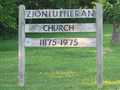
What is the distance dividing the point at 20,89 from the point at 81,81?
72.1 inches

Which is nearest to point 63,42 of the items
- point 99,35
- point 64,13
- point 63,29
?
point 63,29

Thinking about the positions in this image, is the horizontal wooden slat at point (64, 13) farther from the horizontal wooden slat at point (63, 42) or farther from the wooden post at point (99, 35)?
the horizontal wooden slat at point (63, 42)

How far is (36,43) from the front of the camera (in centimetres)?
717

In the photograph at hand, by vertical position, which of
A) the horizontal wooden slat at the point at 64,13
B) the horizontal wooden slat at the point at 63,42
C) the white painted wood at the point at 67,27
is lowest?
the horizontal wooden slat at the point at 63,42

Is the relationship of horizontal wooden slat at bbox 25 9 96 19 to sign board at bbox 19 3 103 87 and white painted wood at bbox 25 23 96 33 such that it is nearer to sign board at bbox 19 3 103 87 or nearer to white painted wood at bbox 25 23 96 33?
sign board at bbox 19 3 103 87

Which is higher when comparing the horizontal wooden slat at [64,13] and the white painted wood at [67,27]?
the horizontal wooden slat at [64,13]

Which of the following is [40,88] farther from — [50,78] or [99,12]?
[99,12]

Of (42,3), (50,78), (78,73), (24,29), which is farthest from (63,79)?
(42,3)

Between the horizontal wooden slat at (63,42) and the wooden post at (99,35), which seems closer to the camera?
the wooden post at (99,35)

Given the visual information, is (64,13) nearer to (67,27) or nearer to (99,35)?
(67,27)

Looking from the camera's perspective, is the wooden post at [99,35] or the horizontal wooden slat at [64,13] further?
the horizontal wooden slat at [64,13]

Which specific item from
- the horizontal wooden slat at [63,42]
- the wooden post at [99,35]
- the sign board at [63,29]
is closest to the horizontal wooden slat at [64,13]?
the sign board at [63,29]

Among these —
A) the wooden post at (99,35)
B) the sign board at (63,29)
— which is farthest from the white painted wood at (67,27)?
the wooden post at (99,35)

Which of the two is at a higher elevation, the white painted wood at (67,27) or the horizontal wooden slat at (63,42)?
the white painted wood at (67,27)
